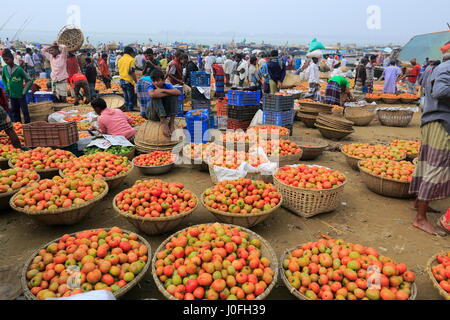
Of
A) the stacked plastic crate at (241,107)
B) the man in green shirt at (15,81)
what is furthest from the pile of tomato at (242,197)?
the man in green shirt at (15,81)

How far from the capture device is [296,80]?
10328 mm

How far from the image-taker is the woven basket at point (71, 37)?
34.6 feet

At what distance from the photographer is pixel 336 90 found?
9445 mm

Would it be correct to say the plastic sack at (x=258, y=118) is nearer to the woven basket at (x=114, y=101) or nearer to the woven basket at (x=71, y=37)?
the woven basket at (x=114, y=101)

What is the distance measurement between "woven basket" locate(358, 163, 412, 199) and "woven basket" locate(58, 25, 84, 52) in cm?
1015

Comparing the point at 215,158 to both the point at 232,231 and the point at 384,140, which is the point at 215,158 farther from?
the point at 384,140

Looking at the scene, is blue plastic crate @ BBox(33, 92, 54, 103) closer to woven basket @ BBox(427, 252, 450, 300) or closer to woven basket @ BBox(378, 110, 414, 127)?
woven basket @ BBox(378, 110, 414, 127)

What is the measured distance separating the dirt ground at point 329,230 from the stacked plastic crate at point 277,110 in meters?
3.00

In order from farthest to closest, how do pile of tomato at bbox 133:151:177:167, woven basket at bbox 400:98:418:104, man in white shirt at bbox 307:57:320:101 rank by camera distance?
woven basket at bbox 400:98:418:104 → man in white shirt at bbox 307:57:320:101 → pile of tomato at bbox 133:151:177:167

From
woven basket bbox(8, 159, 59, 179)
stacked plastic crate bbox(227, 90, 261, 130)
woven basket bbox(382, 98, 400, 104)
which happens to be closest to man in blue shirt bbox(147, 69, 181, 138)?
stacked plastic crate bbox(227, 90, 261, 130)

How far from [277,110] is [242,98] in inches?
40.7

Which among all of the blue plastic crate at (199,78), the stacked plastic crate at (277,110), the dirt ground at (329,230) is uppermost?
the blue plastic crate at (199,78)

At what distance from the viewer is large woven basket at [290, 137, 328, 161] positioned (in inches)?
253
